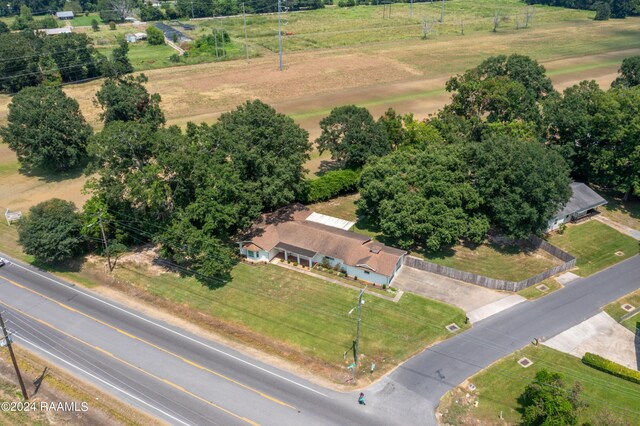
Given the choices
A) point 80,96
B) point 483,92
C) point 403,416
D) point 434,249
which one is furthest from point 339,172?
point 80,96

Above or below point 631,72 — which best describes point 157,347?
below

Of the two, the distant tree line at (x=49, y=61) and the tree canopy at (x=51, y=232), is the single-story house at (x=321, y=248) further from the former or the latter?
the distant tree line at (x=49, y=61)

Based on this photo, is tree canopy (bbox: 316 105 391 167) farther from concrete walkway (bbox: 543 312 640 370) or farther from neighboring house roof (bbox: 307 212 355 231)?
concrete walkway (bbox: 543 312 640 370)

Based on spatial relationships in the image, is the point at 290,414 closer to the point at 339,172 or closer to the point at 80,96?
the point at 339,172

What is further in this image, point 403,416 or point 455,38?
point 455,38

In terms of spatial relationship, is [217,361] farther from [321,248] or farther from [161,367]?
[321,248]

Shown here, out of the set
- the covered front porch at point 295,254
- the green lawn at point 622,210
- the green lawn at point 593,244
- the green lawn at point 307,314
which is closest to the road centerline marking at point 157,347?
the green lawn at point 307,314

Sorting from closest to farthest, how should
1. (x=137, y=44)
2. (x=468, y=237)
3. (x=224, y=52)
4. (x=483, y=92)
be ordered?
(x=468, y=237), (x=483, y=92), (x=224, y=52), (x=137, y=44)

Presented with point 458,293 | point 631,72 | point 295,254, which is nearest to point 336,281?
point 295,254
